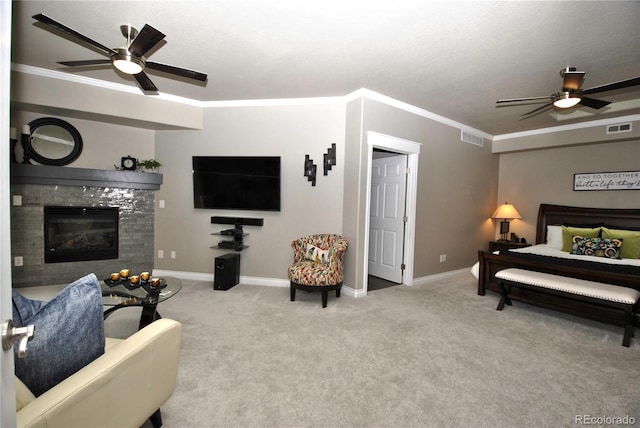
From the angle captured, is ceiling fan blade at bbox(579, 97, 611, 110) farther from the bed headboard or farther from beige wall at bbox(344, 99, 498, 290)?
the bed headboard

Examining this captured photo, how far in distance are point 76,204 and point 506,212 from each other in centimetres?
680

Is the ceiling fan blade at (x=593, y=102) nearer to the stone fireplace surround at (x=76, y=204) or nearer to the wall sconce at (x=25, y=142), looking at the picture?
the stone fireplace surround at (x=76, y=204)

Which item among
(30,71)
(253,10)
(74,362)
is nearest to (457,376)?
(74,362)

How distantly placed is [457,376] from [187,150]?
13.8 ft

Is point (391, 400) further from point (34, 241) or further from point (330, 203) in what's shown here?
point (34, 241)

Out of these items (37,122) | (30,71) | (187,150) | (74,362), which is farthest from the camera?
(187,150)

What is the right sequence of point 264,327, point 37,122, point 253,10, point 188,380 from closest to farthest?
point 188,380 → point 253,10 → point 264,327 → point 37,122

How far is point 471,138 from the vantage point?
15.7 ft

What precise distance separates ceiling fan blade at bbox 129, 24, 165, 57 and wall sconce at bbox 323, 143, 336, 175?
7.19 ft

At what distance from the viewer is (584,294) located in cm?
265

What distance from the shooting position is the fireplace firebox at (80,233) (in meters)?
3.58

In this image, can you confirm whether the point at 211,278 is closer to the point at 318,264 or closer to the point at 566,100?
the point at 318,264

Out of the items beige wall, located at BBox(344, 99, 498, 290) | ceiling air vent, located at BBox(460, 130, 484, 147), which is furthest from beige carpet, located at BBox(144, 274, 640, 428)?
ceiling air vent, located at BBox(460, 130, 484, 147)

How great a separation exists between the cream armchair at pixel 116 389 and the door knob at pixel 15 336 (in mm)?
362
